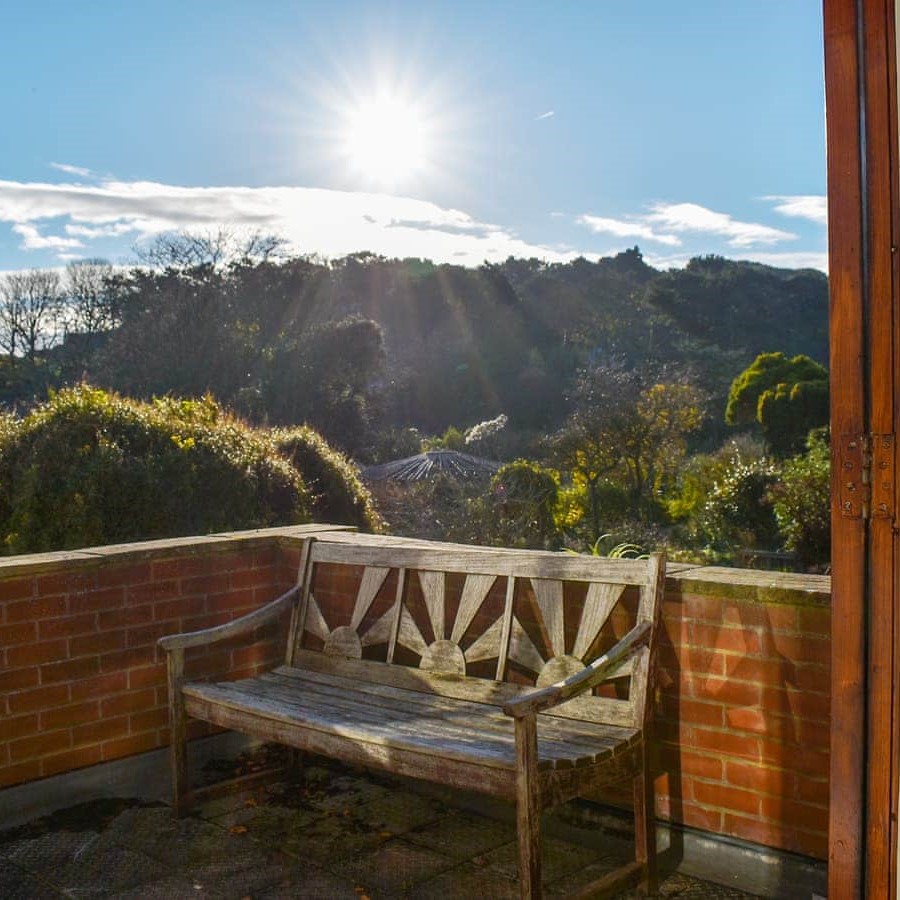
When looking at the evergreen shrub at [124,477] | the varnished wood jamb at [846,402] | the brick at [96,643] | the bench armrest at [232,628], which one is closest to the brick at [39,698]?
the brick at [96,643]

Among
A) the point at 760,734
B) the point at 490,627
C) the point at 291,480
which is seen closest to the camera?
the point at 760,734

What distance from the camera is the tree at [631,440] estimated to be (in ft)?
40.7

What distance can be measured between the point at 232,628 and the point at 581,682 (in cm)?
142

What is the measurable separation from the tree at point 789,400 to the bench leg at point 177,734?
1254 centimetres

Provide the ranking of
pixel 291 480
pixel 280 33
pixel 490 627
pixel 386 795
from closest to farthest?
1. pixel 490 627
2. pixel 386 795
3. pixel 280 33
4. pixel 291 480

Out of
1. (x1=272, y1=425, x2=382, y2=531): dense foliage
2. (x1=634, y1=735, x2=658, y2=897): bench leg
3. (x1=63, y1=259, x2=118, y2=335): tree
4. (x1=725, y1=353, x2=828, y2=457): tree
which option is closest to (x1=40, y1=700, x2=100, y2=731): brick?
(x1=634, y1=735, x2=658, y2=897): bench leg

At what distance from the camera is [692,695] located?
288 centimetres

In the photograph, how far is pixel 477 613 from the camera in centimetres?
335

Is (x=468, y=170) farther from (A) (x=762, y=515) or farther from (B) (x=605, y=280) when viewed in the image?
(B) (x=605, y=280)

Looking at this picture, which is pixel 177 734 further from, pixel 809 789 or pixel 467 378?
pixel 467 378

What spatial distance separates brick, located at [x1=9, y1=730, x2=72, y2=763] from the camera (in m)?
3.29

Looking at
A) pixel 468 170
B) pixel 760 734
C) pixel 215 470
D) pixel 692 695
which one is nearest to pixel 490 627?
pixel 692 695

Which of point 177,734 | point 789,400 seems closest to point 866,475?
point 177,734

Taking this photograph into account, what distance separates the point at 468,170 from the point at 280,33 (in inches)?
400
